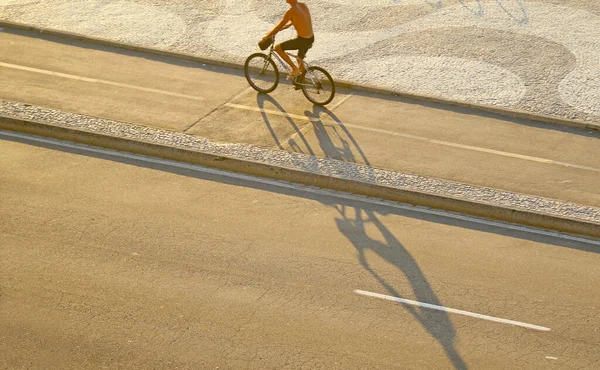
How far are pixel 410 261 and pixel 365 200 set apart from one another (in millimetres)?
1843

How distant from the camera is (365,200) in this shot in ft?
40.5

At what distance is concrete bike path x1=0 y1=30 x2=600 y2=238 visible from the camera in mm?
13258

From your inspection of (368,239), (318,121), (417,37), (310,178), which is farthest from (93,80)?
(368,239)

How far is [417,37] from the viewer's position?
18594 mm

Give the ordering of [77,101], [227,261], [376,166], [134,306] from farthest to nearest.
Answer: [77,101]
[376,166]
[227,261]
[134,306]

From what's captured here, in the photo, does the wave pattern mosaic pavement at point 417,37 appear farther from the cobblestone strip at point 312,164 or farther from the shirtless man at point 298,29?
the cobblestone strip at point 312,164

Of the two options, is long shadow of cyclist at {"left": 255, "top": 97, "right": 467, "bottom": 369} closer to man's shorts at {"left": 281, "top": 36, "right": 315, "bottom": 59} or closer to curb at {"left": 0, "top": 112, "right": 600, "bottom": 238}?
curb at {"left": 0, "top": 112, "right": 600, "bottom": 238}

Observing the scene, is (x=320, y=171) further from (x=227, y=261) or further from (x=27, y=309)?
(x=27, y=309)

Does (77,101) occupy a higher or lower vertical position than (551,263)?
higher

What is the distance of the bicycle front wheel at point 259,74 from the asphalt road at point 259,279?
3343mm

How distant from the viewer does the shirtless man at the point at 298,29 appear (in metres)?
14.8

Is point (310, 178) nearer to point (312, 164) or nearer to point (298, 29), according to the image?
point (312, 164)

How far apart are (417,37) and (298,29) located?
14.5ft

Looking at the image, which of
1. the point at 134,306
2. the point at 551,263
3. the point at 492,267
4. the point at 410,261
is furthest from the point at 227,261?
the point at 551,263
